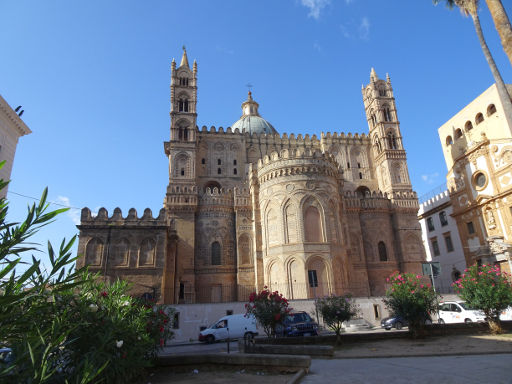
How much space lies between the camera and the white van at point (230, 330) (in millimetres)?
17672

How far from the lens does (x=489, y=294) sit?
1380 cm

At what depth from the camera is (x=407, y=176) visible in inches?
1394

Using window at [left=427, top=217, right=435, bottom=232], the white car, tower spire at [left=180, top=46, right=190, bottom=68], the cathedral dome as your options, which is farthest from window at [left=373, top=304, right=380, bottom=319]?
tower spire at [left=180, top=46, right=190, bottom=68]

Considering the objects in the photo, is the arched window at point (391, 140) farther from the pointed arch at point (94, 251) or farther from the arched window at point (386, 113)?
the pointed arch at point (94, 251)

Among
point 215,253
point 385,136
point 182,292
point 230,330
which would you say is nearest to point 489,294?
point 230,330

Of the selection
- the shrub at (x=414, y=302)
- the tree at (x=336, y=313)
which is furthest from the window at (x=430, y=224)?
the tree at (x=336, y=313)

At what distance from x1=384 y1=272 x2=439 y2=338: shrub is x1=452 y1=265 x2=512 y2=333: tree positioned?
1605 mm

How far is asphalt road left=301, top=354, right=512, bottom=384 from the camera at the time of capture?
7027 mm

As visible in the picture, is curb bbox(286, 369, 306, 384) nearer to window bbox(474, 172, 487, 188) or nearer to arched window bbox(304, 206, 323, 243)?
arched window bbox(304, 206, 323, 243)

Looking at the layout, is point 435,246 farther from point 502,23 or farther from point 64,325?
point 64,325

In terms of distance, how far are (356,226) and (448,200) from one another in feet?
37.4

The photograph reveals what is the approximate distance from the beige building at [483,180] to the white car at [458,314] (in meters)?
12.5

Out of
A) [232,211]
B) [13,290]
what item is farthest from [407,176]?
[13,290]

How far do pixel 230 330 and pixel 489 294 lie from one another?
11696mm
